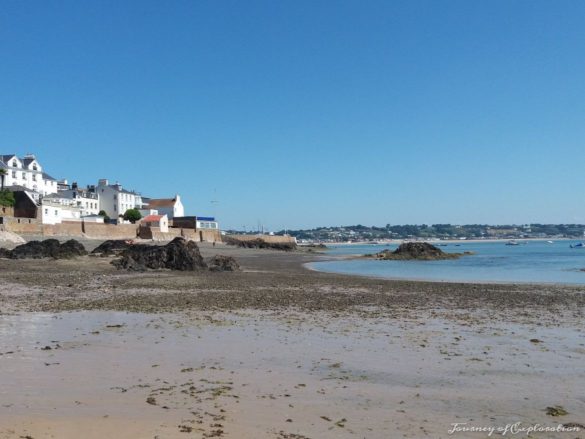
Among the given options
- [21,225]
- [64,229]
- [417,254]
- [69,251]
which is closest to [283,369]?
[69,251]

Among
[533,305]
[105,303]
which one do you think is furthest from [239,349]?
[533,305]

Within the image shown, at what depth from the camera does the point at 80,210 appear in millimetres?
87000

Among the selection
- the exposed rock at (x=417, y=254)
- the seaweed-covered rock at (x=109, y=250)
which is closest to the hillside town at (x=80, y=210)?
the seaweed-covered rock at (x=109, y=250)

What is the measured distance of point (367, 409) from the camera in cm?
698

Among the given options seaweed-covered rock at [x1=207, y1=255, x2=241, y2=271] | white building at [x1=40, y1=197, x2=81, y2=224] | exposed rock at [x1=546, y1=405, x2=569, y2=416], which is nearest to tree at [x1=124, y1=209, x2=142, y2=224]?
white building at [x1=40, y1=197, x2=81, y2=224]

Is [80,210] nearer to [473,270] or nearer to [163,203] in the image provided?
[163,203]

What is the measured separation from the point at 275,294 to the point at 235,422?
48.0 feet

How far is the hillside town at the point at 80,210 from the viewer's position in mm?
70219

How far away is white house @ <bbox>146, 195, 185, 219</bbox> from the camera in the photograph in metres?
112

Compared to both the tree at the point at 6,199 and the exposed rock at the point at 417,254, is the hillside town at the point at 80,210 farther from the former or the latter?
the exposed rock at the point at 417,254

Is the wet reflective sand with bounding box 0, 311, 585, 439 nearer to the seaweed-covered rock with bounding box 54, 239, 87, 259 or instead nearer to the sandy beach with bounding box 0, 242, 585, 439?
the sandy beach with bounding box 0, 242, 585, 439

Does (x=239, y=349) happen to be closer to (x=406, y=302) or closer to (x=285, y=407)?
(x=285, y=407)

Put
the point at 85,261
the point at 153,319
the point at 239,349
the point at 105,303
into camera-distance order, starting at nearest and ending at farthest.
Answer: the point at 239,349 → the point at 153,319 → the point at 105,303 → the point at 85,261

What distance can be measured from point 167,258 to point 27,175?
223ft
